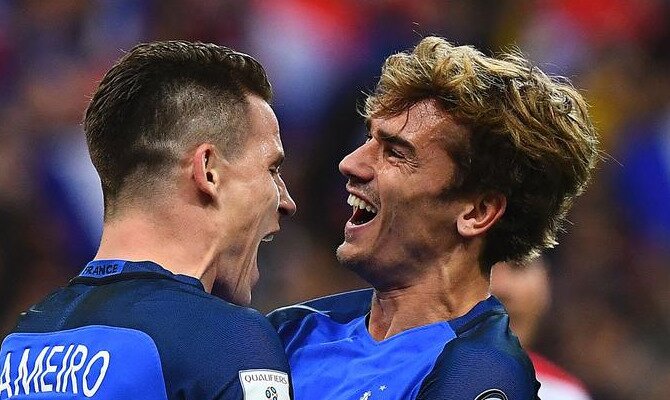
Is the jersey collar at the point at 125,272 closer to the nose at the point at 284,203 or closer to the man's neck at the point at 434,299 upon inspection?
the nose at the point at 284,203

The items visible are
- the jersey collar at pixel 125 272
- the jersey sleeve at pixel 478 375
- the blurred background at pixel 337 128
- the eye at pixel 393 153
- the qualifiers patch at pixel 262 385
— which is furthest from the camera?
the blurred background at pixel 337 128

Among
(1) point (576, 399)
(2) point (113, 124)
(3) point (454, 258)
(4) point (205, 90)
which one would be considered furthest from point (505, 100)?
(1) point (576, 399)

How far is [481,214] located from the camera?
3.20m

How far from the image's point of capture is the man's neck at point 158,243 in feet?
8.95

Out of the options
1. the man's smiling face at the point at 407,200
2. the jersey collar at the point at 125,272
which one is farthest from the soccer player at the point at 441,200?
the jersey collar at the point at 125,272

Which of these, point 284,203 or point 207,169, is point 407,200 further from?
point 207,169

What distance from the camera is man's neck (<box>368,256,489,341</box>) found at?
125 inches

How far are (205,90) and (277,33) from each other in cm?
444

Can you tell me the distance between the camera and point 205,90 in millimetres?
2893

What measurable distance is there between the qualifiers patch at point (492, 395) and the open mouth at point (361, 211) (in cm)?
73

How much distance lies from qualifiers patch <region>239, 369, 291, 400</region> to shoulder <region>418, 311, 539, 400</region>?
46 cm

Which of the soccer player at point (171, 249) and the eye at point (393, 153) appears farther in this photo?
the eye at point (393, 153)

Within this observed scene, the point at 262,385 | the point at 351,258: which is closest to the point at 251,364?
the point at 262,385

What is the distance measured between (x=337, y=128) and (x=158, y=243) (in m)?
4.33
